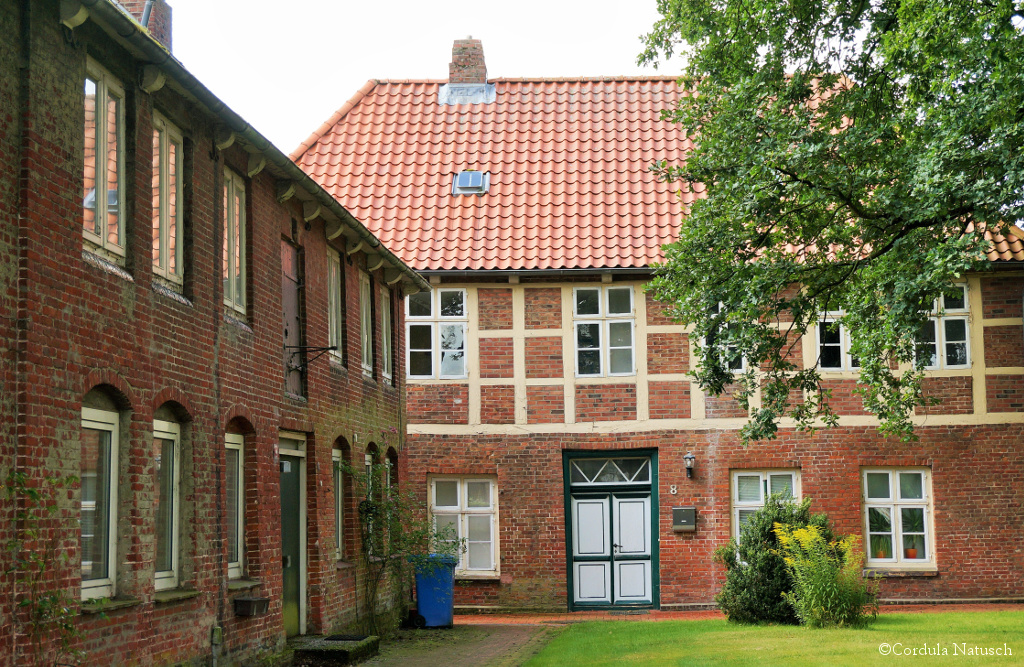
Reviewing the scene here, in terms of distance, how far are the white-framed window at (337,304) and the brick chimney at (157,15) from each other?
3255 mm

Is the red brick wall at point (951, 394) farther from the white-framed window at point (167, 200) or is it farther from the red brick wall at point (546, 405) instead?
the white-framed window at point (167, 200)

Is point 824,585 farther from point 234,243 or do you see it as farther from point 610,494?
point 234,243

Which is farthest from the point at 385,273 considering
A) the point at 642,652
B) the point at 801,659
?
the point at 801,659

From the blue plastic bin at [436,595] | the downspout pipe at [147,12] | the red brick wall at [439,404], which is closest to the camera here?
the downspout pipe at [147,12]

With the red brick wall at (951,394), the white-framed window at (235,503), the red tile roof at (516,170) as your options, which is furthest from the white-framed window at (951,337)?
the white-framed window at (235,503)

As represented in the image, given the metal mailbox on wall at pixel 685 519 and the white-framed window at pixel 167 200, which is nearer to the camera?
the white-framed window at pixel 167 200

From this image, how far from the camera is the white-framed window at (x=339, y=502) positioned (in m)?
14.9

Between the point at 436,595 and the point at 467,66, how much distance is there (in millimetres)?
13154

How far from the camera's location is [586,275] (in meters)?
21.0

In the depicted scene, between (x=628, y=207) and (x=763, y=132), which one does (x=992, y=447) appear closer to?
(x=628, y=207)

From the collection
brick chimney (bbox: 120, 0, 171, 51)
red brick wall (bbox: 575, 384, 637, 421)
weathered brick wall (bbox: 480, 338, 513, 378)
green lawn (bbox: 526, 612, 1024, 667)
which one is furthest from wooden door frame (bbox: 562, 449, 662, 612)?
brick chimney (bbox: 120, 0, 171, 51)

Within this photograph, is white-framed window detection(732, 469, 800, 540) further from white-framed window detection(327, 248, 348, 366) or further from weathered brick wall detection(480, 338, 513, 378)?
white-framed window detection(327, 248, 348, 366)

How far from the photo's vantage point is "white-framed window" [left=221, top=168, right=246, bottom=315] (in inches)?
438

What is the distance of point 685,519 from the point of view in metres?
20.3
